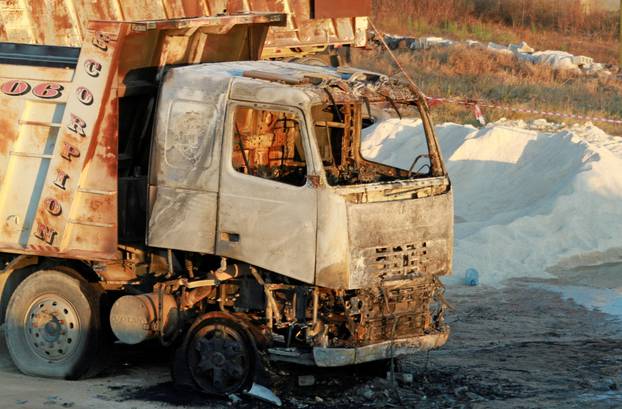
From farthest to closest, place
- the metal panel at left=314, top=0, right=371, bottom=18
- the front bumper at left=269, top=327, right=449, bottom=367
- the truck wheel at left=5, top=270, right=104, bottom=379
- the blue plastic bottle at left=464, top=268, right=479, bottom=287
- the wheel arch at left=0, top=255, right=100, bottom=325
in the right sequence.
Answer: the metal panel at left=314, top=0, right=371, bottom=18, the blue plastic bottle at left=464, top=268, right=479, bottom=287, the wheel arch at left=0, top=255, right=100, bottom=325, the truck wheel at left=5, top=270, right=104, bottom=379, the front bumper at left=269, top=327, right=449, bottom=367

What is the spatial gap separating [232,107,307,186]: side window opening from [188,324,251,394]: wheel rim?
1411mm

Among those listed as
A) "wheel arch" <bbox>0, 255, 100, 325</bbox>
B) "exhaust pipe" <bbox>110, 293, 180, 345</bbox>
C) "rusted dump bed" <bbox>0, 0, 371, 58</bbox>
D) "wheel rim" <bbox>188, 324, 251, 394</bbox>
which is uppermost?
"rusted dump bed" <bbox>0, 0, 371, 58</bbox>

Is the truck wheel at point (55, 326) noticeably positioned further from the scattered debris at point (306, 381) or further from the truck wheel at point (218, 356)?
the scattered debris at point (306, 381)

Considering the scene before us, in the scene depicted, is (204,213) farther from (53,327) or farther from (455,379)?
(455,379)

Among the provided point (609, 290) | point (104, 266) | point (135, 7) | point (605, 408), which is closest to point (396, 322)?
point (605, 408)

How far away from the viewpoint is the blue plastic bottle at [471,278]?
54.5 feet

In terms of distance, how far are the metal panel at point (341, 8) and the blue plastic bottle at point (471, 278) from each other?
9.44 meters

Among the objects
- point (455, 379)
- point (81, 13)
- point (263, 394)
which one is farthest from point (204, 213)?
point (81, 13)

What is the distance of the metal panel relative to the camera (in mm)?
24938

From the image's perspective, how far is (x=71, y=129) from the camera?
37.5ft

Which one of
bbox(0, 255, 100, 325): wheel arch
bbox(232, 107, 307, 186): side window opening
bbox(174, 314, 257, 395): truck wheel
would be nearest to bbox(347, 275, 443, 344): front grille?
bbox(174, 314, 257, 395): truck wheel

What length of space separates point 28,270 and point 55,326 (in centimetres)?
68

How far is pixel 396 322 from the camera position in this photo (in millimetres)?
11086

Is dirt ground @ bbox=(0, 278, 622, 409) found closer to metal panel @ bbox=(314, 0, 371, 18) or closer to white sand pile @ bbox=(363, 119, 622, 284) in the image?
white sand pile @ bbox=(363, 119, 622, 284)
